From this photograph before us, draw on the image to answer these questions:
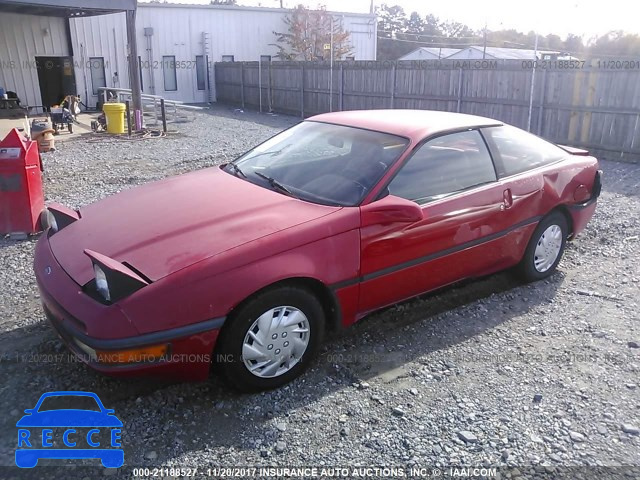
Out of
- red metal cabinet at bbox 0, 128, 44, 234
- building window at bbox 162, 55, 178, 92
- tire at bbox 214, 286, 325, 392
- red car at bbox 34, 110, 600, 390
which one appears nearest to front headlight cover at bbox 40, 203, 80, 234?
red car at bbox 34, 110, 600, 390

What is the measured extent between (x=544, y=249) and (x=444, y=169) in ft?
4.63

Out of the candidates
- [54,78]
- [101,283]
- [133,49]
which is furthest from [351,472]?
[54,78]

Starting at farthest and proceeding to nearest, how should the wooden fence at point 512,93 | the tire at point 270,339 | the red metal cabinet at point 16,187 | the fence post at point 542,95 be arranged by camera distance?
1. the fence post at point 542,95
2. the wooden fence at point 512,93
3. the red metal cabinet at point 16,187
4. the tire at point 270,339

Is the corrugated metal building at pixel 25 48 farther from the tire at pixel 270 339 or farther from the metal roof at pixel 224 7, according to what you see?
the tire at pixel 270 339

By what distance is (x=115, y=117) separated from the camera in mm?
14852

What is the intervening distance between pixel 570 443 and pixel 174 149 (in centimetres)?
1128

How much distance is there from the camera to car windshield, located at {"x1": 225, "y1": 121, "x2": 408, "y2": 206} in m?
3.57

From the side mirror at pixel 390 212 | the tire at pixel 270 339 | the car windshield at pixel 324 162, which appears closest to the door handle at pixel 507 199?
the car windshield at pixel 324 162

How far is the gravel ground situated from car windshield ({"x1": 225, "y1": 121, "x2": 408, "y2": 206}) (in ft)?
3.52

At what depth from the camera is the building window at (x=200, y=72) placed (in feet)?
Answer: 86.6

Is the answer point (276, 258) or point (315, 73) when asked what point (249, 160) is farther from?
point (315, 73)

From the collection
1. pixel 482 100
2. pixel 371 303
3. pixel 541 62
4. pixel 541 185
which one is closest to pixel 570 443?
pixel 371 303

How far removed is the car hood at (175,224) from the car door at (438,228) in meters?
0.46

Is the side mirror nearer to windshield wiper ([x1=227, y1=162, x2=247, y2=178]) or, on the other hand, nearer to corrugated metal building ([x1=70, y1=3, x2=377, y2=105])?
windshield wiper ([x1=227, y1=162, x2=247, y2=178])
